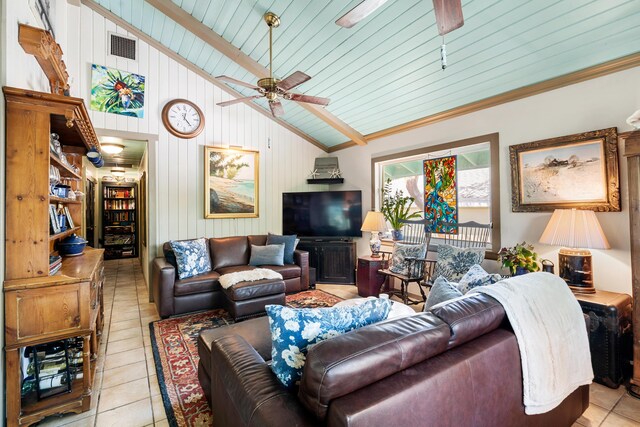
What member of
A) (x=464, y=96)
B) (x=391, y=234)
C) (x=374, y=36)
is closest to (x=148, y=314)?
(x=391, y=234)

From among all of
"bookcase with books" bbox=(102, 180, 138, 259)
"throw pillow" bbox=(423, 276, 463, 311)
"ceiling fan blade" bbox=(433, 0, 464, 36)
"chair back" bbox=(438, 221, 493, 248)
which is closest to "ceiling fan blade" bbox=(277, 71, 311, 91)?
"ceiling fan blade" bbox=(433, 0, 464, 36)

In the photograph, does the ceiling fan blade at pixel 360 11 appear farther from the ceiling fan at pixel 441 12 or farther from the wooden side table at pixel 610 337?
the wooden side table at pixel 610 337

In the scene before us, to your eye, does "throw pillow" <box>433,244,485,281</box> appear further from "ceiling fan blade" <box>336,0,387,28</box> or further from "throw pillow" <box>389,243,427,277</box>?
"ceiling fan blade" <box>336,0,387,28</box>

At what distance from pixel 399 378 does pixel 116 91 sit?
4805 millimetres

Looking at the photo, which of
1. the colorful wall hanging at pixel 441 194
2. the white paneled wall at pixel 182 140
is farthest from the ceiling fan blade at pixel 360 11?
the white paneled wall at pixel 182 140

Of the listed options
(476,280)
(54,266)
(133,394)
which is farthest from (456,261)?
(54,266)

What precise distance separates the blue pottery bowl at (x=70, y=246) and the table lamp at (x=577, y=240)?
425cm

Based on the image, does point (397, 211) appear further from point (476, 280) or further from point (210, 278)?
point (210, 278)

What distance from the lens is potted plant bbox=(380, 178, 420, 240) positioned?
4215mm

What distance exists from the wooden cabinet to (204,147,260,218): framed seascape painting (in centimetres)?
278

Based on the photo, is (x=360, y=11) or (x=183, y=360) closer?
(x=360, y=11)

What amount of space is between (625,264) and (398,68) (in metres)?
2.79

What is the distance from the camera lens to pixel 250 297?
130 inches

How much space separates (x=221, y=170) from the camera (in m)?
4.70
